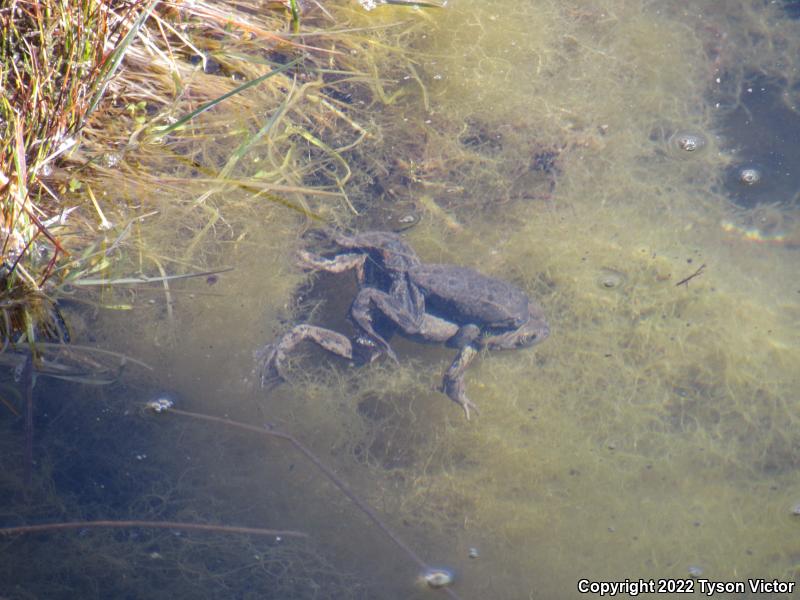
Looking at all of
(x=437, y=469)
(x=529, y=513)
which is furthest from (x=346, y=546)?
(x=529, y=513)

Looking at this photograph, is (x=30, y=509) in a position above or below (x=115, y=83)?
below

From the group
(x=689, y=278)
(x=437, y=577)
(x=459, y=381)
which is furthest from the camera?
(x=689, y=278)

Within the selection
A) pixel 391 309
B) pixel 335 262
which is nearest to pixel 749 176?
pixel 391 309

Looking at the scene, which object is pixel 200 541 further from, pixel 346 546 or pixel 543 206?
pixel 543 206

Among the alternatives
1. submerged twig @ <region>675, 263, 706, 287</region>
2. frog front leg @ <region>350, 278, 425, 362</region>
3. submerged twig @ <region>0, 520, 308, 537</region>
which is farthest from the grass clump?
submerged twig @ <region>675, 263, 706, 287</region>

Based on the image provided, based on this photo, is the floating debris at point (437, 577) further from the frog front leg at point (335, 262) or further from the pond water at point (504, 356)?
the frog front leg at point (335, 262)

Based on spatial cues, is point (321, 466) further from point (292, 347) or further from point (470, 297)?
point (470, 297)

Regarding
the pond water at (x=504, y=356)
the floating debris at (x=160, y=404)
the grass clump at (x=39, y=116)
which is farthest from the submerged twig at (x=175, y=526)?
the grass clump at (x=39, y=116)
